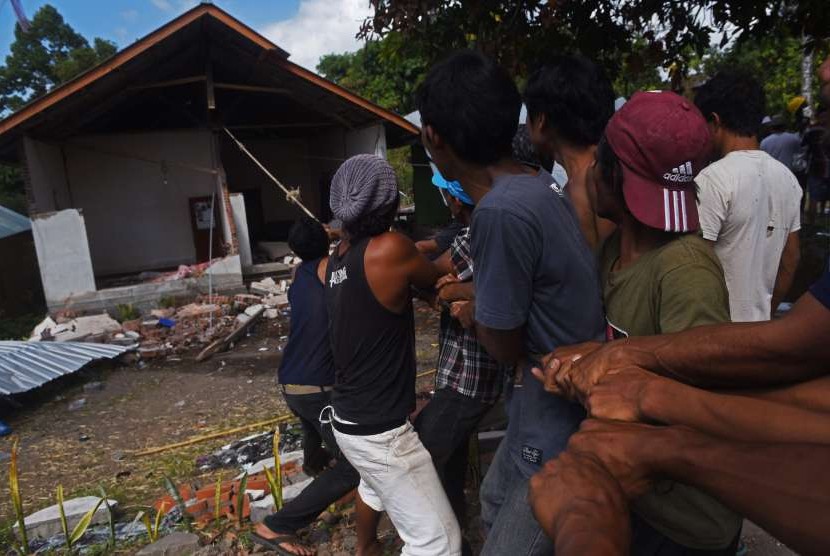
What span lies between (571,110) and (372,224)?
2.71ft

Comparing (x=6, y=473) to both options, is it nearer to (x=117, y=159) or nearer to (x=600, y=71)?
(x=600, y=71)

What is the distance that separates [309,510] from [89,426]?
13.2ft

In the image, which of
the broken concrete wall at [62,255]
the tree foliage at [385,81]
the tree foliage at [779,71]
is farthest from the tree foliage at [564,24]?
the tree foliage at [385,81]

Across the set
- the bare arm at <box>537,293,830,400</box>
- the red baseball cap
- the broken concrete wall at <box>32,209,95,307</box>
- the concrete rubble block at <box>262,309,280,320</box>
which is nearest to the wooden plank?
the broken concrete wall at <box>32,209,95,307</box>

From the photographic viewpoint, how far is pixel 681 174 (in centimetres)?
150

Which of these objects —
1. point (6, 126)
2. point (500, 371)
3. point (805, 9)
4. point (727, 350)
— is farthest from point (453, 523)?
point (6, 126)

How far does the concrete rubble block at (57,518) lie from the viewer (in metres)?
3.56

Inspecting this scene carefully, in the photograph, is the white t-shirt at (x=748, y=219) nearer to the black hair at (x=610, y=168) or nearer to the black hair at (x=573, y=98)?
the black hair at (x=573, y=98)

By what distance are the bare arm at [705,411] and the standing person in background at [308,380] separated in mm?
1852

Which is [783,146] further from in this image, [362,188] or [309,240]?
[362,188]

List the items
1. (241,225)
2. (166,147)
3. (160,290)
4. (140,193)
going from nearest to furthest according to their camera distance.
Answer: (160,290) < (241,225) < (166,147) < (140,193)

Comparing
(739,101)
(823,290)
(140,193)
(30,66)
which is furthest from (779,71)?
(30,66)

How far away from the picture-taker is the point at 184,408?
20.3ft

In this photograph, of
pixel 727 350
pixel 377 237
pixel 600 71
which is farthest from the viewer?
pixel 377 237
